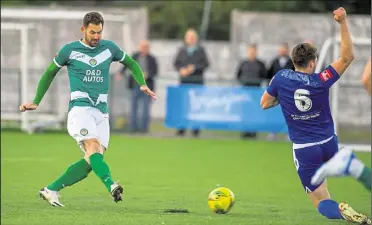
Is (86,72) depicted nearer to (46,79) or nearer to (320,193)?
(46,79)

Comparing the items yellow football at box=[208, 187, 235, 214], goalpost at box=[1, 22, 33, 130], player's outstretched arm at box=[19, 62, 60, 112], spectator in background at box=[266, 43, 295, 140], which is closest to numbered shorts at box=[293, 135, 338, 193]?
yellow football at box=[208, 187, 235, 214]

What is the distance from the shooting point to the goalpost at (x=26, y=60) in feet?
83.0

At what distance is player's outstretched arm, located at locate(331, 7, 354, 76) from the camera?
34.5 ft

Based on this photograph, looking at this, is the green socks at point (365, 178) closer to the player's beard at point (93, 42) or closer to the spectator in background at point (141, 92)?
the player's beard at point (93, 42)

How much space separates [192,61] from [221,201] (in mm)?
12974

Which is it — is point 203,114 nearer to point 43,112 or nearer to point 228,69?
point 43,112

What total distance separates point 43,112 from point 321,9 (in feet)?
31.2

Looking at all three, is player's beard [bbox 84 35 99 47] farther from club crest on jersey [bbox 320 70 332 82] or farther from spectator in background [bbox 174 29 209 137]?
spectator in background [bbox 174 29 209 137]

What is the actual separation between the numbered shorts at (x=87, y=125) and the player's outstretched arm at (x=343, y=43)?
291 cm

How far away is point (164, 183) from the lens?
16453mm

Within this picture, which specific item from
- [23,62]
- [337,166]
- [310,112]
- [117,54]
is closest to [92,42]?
[117,54]

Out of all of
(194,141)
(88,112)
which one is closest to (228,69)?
(194,141)

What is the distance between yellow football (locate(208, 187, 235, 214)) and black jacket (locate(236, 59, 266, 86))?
12.9m

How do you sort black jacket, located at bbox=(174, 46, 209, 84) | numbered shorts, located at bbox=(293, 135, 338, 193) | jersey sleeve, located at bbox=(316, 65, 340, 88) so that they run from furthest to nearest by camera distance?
black jacket, located at bbox=(174, 46, 209, 84)
numbered shorts, located at bbox=(293, 135, 338, 193)
jersey sleeve, located at bbox=(316, 65, 340, 88)
